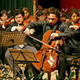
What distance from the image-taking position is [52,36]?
3434 millimetres

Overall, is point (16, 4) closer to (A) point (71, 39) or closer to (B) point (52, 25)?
(A) point (71, 39)

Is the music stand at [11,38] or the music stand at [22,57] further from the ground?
the music stand at [11,38]

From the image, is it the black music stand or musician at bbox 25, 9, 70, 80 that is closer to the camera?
the black music stand

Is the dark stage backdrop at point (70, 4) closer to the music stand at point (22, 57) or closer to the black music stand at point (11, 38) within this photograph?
the black music stand at point (11, 38)

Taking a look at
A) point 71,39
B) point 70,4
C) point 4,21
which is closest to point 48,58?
point 71,39

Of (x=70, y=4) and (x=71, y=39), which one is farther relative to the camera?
(x=70, y=4)

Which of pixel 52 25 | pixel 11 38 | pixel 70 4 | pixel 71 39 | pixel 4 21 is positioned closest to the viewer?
pixel 11 38

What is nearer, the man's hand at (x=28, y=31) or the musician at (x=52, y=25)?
the musician at (x=52, y=25)

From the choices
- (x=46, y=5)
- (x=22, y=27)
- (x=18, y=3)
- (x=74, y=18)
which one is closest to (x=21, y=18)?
(x=22, y=27)

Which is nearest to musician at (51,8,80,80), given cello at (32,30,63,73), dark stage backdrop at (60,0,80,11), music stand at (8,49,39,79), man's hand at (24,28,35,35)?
cello at (32,30,63,73)

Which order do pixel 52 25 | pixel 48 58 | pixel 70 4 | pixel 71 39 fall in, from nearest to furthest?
1. pixel 48 58
2. pixel 52 25
3. pixel 71 39
4. pixel 70 4

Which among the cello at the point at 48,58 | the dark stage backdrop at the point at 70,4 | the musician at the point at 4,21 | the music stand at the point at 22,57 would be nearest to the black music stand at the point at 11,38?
the music stand at the point at 22,57

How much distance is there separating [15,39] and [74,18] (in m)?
1.61

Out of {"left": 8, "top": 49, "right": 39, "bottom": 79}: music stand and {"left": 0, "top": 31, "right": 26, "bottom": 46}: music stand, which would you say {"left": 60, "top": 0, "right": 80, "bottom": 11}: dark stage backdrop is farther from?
{"left": 8, "top": 49, "right": 39, "bottom": 79}: music stand
